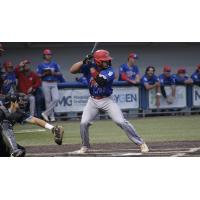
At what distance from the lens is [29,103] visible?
694 inches

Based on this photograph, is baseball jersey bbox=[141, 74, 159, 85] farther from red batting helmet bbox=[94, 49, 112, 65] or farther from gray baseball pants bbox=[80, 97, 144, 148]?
red batting helmet bbox=[94, 49, 112, 65]

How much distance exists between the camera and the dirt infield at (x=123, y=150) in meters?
10.1

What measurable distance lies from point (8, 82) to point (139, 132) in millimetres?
4215

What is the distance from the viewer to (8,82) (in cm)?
1712

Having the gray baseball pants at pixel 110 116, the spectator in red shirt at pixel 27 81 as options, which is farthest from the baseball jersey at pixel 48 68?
the gray baseball pants at pixel 110 116

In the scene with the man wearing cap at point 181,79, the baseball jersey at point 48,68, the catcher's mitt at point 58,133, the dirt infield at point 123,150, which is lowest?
the dirt infield at point 123,150

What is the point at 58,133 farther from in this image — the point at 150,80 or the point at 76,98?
the point at 150,80

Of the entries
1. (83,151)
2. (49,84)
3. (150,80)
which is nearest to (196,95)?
(150,80)

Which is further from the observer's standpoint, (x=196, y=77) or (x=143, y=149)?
(x=196, y=77)

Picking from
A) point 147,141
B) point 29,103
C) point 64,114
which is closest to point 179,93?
point 64,114

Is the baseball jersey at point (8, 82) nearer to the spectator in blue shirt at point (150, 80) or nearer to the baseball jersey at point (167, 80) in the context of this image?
the spectator in blue shirt at point (150, 80)

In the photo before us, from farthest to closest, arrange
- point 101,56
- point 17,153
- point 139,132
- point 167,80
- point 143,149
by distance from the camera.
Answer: point 167,80 < point 139,132 < point 101,56 < point 143,149 < point 17,153

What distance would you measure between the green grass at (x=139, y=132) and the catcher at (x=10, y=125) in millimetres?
2641

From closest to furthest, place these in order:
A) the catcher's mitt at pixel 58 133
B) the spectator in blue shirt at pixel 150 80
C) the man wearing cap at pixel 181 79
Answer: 1. the catcher's mitt at pixel 58 133
2. the spectator in blue shirt at pixel 150 80
3. the man wearing cap at pixel 181 79
